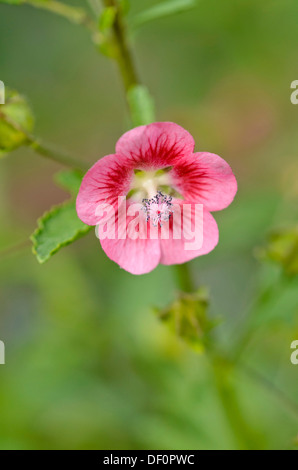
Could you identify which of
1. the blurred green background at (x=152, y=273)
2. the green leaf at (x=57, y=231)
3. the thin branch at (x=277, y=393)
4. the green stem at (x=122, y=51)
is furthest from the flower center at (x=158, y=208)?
the thin branch at (x=277, y=393)

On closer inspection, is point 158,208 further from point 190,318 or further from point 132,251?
point 190,318

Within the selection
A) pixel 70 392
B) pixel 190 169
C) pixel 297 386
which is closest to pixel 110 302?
pixel 70 392

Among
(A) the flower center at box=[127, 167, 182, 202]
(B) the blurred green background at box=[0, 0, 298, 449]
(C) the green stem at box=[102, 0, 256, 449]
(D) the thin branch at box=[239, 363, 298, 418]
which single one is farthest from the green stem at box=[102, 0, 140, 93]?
(D) the thin branch at box=[239, 363, 298, 418]

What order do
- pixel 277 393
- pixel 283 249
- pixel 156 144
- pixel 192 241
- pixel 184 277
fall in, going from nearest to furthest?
pixel 156 144
pixel 192 241
pixel 184 277
pixel 283 249
pixel 277 393

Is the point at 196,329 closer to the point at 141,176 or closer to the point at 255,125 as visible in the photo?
the point at 141,176

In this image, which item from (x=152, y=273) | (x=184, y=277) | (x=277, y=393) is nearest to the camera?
(x=184, y=277)

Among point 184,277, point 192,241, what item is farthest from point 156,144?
point 184,277

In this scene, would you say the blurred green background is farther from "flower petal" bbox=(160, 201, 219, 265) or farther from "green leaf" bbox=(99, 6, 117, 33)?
"green leaf" bbox=(99, 6, 117, 33)
